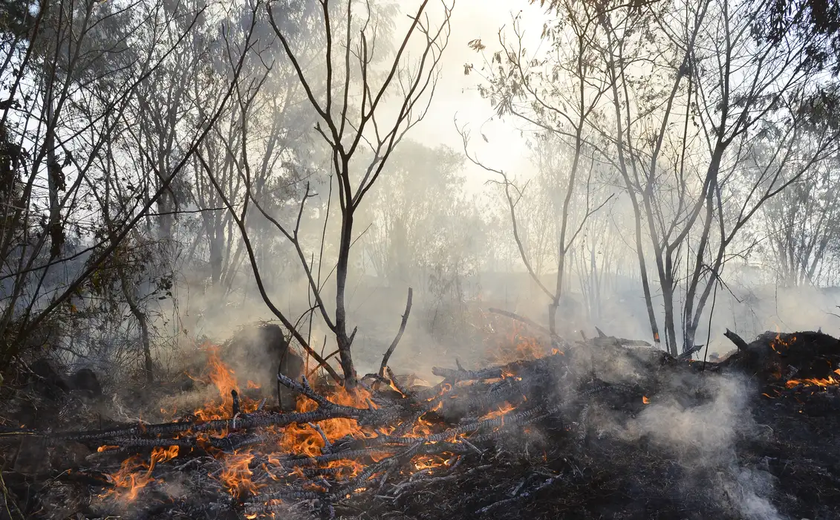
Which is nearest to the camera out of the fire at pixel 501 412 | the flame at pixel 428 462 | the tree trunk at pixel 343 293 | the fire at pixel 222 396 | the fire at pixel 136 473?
the tree trunk at pixel 343 293

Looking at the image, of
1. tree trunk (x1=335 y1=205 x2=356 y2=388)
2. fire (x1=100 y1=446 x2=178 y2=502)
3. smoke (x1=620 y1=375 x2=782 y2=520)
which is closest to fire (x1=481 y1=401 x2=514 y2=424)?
smoke (x1=620 y1=375 x2=782 y2=520)

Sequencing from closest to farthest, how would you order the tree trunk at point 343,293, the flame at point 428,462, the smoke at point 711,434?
the tree trunk at point 343,293 → the smoke at point 711,434 → the flame at point 428,462

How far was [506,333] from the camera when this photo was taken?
1911 cm

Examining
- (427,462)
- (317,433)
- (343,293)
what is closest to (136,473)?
(317,433)

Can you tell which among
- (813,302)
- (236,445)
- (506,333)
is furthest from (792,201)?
(236,445)

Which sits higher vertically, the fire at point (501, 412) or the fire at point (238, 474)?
the fire at point (501, 412)

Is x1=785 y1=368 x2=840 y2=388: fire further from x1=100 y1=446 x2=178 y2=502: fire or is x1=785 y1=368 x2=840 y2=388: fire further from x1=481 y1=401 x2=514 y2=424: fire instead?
x1=100 y1=446 x2=178 y2=502: fire

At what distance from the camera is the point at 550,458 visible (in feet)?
11.8

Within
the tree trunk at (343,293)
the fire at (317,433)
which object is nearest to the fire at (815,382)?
the fire at (317,433)

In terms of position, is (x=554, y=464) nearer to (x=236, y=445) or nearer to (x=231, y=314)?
(x=236, y=445)

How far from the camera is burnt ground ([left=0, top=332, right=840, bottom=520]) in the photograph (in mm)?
3014

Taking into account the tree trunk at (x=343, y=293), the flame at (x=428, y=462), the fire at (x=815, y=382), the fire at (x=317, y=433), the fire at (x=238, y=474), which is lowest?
the flame at (x=428, y=462)

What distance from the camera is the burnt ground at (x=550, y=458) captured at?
3014 mm

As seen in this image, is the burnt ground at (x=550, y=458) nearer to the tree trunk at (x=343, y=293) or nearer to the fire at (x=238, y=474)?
the fire at (x=238, y=474)
